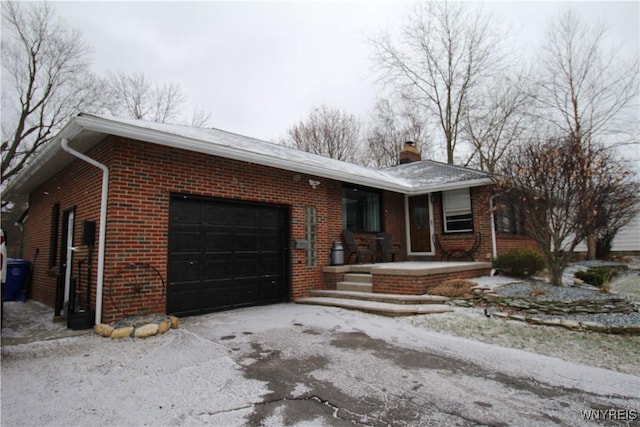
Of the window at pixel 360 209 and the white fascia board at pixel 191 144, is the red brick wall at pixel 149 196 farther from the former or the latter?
the window at pixel 360 209

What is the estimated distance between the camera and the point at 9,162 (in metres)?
15.5

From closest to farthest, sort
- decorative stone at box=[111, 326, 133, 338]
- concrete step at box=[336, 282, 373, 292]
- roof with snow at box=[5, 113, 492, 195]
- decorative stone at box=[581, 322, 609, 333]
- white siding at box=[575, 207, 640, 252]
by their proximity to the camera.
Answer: decorative stone at box=[111, 326, 133, 338] < decorative stone at box=[581, 322, 609, 333] < roof with snow at box=[5, 113, 492, 195] < concrete step at box=[336, 282, 373, 292] < white siding at box=[575, 207, 640, 252]

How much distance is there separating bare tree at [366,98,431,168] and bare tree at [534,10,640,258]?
6174 millimetres

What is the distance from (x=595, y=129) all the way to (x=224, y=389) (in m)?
19.4

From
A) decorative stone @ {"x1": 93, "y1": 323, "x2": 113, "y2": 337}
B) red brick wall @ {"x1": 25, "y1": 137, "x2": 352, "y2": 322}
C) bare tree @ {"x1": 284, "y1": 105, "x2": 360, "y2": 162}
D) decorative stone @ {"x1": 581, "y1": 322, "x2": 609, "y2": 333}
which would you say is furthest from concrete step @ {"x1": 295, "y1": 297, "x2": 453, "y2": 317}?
bare tree @ {"x1": 284, "y1": 105, "x2": 360, "y2": 162}

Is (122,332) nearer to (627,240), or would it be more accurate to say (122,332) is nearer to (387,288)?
(387,288)

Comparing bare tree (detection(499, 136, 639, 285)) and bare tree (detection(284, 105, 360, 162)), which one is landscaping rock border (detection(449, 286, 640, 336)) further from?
bare tree (detection(284, 105, 360, 162))

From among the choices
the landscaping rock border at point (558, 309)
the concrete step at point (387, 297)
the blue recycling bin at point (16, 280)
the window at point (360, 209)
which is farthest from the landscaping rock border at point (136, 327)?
the blue recycling bin at point (16, 280)

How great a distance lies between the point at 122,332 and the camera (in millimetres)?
4234

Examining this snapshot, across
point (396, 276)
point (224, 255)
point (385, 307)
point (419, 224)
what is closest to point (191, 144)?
point (224, 255)

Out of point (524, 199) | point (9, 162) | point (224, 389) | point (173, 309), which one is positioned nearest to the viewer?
point (224, 389)

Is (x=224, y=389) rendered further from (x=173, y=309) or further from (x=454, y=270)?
(x=454, y=270)

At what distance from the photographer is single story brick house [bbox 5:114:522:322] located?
4.87 meters

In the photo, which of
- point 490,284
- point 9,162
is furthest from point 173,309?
point 9,162
